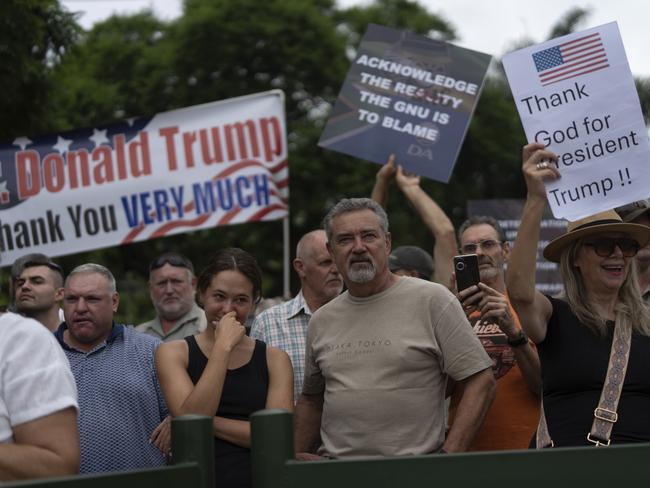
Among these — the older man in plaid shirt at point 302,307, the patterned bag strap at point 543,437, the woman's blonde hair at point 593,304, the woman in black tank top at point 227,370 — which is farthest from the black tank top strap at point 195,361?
the woman's blonde hair at point 593,304

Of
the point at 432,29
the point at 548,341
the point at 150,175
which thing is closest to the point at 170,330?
the point at 150,175

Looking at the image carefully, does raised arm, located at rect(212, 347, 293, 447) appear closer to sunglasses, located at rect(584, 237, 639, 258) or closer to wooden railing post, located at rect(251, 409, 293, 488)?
sunglasses, located at rect(584, 237, 639, 258)

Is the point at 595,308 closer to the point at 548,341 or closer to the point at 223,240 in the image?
the point at 548,341

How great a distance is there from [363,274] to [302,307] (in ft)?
4.57

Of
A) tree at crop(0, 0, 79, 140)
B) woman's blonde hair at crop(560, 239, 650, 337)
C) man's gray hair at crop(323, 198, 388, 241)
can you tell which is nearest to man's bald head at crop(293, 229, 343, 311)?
man's gray hair at crop(323, 198, 388, 241)

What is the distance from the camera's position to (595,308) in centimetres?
425

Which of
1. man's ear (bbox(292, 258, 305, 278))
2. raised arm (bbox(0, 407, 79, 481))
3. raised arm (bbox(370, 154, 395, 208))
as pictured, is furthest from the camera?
raised arm (bbox(370, 154, 395, 208))

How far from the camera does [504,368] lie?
4938 mm

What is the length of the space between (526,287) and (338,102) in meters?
3.54

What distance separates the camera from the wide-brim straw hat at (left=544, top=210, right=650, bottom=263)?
4.30m

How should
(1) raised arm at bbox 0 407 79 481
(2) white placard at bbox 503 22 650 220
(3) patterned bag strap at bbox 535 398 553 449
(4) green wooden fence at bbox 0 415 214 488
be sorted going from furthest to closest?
(2) white placard at bbox 503 22 650 220 < (3) patterned bag strap at bbox 535 398 553 449 < (1) raised arm at bbox 0 407 79 481 < (4) green wooden fence at bbox 0 415 214 488

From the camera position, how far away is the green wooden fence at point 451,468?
8.80 feet

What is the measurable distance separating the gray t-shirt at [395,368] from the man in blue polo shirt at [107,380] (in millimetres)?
967

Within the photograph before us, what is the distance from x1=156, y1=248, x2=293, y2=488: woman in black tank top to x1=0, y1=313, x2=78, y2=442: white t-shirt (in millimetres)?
1307
